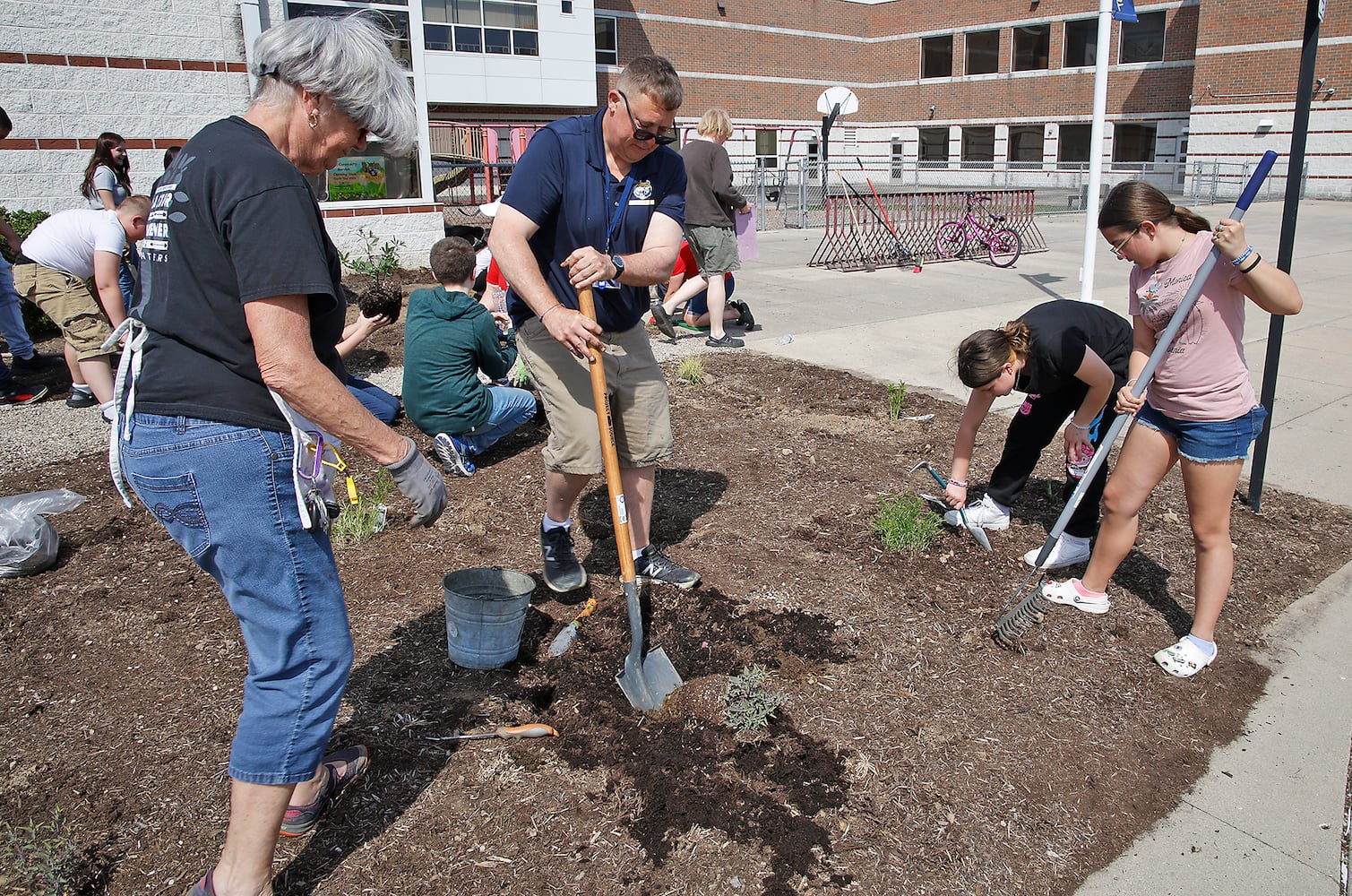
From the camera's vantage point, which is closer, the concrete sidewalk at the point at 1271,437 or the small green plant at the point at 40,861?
the small green plant at the point at 40,861

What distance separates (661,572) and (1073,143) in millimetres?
39495

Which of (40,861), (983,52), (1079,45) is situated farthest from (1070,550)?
(983,52)

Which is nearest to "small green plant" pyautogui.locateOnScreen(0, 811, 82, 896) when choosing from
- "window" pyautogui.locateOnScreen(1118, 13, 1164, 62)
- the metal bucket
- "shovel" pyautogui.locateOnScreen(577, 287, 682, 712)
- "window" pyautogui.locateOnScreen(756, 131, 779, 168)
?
the metal bucket

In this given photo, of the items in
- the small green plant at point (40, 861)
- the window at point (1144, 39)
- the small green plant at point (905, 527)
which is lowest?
the small green plant at point (40, 861)

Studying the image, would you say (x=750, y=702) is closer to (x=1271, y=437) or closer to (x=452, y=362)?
(x=452, y=362)

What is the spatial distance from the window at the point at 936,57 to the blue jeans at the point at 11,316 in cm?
4035

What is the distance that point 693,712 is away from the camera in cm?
295

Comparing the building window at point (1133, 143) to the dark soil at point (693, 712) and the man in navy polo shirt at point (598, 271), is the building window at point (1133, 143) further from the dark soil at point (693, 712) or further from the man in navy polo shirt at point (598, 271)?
the man in navy polo shirt at point (598, 271)

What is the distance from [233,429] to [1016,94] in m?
41.8

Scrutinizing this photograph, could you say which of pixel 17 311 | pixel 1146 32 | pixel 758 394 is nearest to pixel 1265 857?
pixel 758 394

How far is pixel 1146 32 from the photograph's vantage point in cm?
3412

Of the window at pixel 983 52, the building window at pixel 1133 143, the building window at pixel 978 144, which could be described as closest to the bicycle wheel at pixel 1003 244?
the building window at pixel 1133 143

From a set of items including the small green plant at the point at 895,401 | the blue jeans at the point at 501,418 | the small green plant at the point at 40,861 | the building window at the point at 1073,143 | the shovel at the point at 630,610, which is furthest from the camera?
the building window at the point at 1073,143

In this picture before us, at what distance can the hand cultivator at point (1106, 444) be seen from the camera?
2906 millimetres
